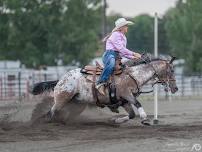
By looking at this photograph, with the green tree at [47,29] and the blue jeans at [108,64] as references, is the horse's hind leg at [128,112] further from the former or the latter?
the green tree at [47,29]

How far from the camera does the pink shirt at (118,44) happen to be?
1433 centimetres

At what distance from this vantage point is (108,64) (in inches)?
558

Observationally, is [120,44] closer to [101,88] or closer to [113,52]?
[113,52]

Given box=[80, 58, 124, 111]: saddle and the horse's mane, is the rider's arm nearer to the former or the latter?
box=[80, 58, 124, 111]: saddle

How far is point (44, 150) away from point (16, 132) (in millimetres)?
2853

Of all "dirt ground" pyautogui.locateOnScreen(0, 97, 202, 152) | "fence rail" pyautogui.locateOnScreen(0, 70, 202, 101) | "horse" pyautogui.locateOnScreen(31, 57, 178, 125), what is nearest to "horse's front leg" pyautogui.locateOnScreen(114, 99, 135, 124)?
"horse" pyautogui.locateOnScreen(31, 57, 178, 125)

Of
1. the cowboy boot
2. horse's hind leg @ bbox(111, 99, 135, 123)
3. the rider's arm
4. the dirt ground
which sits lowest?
the dirt ground

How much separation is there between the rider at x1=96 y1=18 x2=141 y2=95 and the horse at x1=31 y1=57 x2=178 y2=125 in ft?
0.77

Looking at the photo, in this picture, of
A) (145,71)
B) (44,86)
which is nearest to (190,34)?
(44,86)

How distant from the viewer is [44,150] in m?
10.4

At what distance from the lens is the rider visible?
1421 centimetres

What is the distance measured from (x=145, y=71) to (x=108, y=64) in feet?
3.12

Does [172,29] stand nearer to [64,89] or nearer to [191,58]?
[191,58]

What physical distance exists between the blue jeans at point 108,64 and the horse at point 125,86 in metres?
0.24
